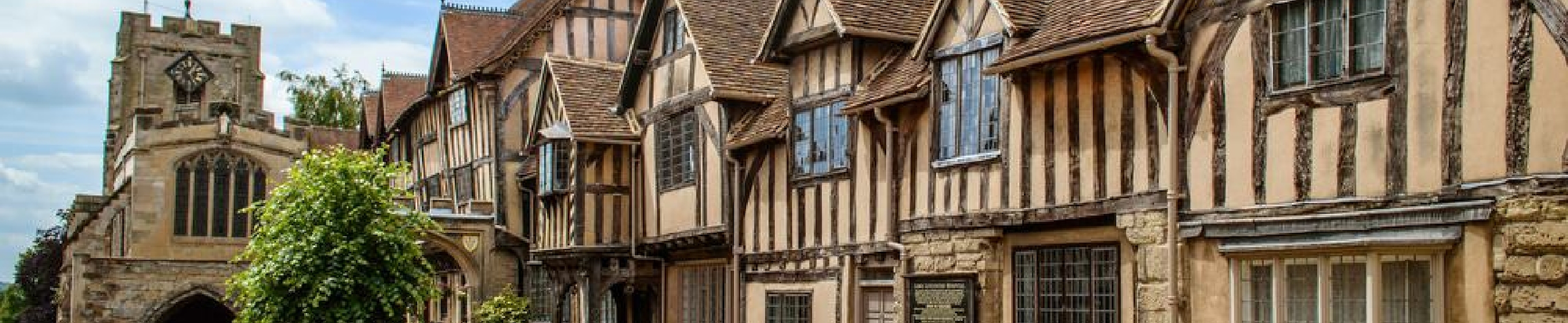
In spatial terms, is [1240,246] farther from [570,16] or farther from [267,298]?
[570,16]

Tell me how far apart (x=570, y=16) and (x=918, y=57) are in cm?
1639

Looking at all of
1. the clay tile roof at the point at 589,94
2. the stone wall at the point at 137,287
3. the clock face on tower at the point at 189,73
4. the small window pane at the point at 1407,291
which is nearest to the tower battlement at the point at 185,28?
the clock face on tower at the point at 189,73

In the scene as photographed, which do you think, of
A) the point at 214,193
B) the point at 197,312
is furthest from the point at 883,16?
the point at 214,193

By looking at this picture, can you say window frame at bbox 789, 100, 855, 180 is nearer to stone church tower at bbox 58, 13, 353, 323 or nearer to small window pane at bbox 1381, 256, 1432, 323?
small window pane at bbox 1381, 256, 1432, 323

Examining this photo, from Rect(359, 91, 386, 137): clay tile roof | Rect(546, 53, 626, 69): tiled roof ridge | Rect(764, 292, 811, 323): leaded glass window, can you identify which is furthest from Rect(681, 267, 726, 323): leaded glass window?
Rect(359, 91, 386, 137): clay tile roof

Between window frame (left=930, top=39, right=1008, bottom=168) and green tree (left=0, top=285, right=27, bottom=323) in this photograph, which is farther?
green tree (left=0, top=285, right=27, bottom=323)

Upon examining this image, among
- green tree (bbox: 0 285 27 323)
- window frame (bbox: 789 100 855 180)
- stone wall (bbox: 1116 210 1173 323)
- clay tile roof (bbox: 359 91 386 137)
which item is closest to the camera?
stone wall (bbox: 1116 210 1173 323)

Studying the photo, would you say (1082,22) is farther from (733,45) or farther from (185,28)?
(185,28)

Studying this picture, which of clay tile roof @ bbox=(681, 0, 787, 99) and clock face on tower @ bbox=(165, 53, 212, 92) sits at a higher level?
clock face on tower @ bbox=(165, 53, 212, 92)

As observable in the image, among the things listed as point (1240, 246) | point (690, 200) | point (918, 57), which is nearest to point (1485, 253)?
point (1240, 246)

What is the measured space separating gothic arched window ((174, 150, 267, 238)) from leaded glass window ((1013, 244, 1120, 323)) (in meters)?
40.7

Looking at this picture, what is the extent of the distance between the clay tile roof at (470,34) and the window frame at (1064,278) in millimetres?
21062

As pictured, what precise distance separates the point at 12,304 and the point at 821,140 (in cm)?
6156

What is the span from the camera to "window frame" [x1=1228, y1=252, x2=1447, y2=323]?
434 inches
